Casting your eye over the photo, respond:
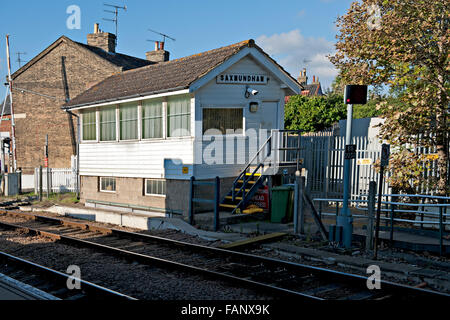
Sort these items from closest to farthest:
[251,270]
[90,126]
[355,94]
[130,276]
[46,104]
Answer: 1. [130,276]
2. [251,270]
3. [355,94]
4. [90,126]
5. [46,104]

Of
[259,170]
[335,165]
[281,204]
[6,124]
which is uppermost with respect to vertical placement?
[6,124]

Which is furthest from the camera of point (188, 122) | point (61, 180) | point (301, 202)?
point (61, 180)

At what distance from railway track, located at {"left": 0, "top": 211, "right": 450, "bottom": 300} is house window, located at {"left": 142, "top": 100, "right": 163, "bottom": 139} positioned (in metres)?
4.12

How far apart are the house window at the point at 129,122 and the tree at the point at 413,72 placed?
798 centimetres

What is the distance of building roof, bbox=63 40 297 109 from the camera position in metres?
13.8

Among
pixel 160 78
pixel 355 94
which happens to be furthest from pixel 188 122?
pixel 355 94

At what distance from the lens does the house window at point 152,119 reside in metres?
15.0

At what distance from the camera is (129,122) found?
16.3 m

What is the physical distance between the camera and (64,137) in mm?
31797

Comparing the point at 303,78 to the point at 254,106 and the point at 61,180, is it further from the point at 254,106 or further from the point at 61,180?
the point at 254,106

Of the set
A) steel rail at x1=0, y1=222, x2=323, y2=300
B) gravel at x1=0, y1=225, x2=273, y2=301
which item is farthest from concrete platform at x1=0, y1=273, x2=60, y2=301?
steel rail at x1=0, y1=222, x2=323, y2=300

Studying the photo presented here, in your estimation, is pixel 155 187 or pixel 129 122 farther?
pixel 129 122

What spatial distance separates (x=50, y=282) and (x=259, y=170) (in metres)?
8.23

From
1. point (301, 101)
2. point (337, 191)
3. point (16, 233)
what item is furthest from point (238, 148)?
point (301, 101)
